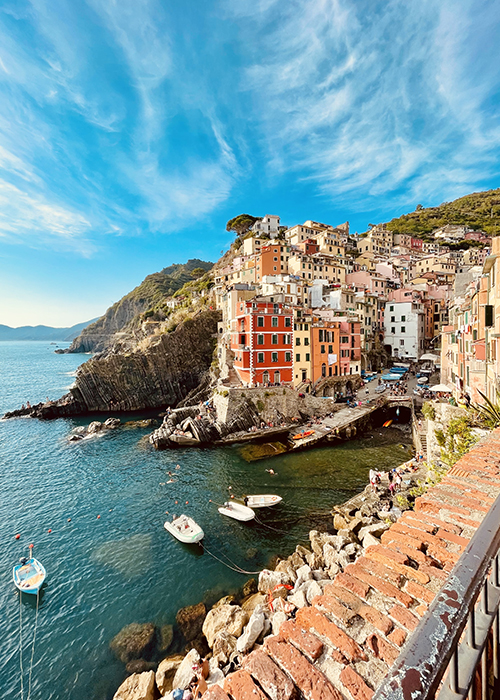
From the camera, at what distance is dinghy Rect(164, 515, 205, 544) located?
18.0 metres

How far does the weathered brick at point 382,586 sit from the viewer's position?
11.7 feet

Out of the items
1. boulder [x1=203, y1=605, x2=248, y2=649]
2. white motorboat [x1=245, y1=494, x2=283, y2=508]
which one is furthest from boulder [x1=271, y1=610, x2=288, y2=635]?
white motorboat [x1=245, y1=494, x2=283, y2=508]

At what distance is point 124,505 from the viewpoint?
74.4 ft

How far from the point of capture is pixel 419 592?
3.61m

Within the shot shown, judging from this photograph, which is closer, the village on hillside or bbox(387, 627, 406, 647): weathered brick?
bbox(387, 627, 406, 647): weathered brick

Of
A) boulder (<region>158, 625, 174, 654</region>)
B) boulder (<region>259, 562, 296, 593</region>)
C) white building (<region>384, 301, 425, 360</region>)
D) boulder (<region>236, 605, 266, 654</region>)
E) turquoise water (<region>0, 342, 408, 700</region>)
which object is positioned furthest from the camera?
white building (<region>384, 301, 425, 360</region>)

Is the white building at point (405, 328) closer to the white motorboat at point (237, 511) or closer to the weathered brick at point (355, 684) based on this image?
the white motorboat at point (237, 511)

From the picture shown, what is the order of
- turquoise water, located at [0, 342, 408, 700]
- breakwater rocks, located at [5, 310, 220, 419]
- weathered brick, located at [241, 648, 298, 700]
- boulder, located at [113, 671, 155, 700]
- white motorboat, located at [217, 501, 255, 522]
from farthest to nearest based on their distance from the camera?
breakwater rocks, located at [5, 310, 220, 419], white motorboat, located at [217, 501, 255, 522], turquoise water, located at [0, 342, 408, 700], boulder, located at [113, 671, 155, 700], weathered brick, located at [241, 648, 298, 700]

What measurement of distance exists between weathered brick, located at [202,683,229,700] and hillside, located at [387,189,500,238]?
12631cm

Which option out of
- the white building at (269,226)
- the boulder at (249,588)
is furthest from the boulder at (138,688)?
the white building at (269,226)

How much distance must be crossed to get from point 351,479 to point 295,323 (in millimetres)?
19271

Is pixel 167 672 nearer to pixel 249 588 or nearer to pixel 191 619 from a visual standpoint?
pixel 191 619

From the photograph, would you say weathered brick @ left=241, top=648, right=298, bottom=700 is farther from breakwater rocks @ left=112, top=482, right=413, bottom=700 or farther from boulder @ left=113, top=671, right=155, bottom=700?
boulder @ left=113, top=671, right=155, bottom=700

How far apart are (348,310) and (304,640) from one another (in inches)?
1931
